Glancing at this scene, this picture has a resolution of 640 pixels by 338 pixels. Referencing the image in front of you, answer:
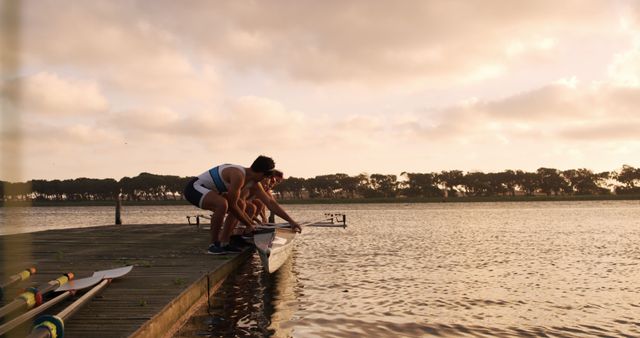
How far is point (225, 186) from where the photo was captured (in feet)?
37.2

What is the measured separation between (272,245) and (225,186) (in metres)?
1.72

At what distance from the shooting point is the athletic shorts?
11.3 metres

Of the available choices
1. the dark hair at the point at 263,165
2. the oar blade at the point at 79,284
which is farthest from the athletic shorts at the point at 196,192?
the oar blade at the point at 79,284

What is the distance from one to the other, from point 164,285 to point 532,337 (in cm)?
593

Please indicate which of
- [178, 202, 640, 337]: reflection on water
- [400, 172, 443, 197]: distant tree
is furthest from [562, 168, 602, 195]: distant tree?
[178, 202, 640, 337]: reflection on water

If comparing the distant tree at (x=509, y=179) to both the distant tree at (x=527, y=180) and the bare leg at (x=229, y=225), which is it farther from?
the bare leg at (x=229, y=225)

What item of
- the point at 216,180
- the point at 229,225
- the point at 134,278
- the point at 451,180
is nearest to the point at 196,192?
the point at 216,180

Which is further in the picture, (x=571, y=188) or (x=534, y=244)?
(x=571, y=188)

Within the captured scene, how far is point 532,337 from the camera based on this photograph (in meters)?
7.99

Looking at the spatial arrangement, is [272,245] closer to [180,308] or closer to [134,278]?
[134,278]

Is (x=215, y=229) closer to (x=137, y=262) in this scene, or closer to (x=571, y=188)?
(x=137, y=262)

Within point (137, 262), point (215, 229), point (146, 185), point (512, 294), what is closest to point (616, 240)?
point (512, 294)

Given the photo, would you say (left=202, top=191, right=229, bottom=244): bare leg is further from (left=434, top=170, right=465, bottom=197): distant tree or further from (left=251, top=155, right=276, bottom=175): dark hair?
(left=434, top=170, right=465, bottom=197): distant tree

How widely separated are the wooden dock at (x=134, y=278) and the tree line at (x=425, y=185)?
169 meters
